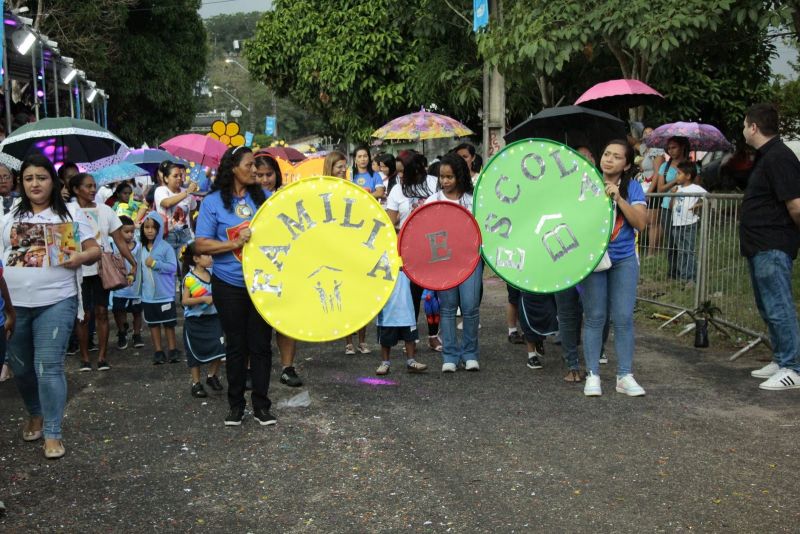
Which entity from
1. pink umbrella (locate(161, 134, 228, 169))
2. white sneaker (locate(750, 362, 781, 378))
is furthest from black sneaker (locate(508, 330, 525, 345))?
pink umbrella (locate(161, 134, 228, 169))

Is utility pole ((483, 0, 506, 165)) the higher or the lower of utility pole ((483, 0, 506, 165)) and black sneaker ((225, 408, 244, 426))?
the higher

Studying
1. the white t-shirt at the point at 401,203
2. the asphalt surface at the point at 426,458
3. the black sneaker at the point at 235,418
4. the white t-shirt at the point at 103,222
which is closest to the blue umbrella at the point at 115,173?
the white t-shirt at the point at 103,222

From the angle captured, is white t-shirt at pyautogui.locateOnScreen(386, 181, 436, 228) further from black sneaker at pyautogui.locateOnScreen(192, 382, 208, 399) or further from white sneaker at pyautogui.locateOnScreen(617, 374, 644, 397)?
white sneaker at pyautogui.locateOnScreen(617, 374, 644, 397)

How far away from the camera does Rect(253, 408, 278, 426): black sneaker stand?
6.40 metres

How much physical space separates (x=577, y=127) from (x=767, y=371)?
2.70 metres

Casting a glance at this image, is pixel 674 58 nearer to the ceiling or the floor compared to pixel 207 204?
nearer to the ceiling

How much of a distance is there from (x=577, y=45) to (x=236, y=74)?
345 ft

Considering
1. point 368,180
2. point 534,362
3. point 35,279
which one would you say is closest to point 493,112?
point 368,180

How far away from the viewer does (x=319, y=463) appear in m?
5.56

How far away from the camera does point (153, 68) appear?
39156mm

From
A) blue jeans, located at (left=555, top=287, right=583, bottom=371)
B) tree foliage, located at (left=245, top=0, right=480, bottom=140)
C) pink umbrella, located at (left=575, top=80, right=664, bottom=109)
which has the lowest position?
blue jeans, located at (left=555, top=287, right=583, bottom=371)

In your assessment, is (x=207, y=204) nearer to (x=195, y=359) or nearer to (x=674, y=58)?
(x=195, y=359)

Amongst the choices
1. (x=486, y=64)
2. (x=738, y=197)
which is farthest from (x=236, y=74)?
(x=738, y=197)

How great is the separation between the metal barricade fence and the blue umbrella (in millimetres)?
6340
